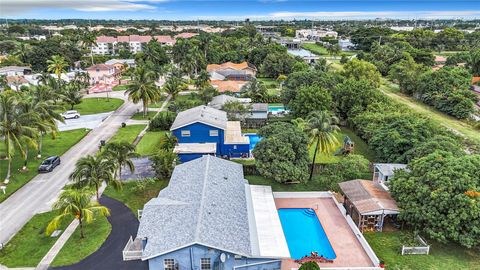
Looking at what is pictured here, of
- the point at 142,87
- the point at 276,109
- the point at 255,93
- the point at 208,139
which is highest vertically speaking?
the point at 142,87

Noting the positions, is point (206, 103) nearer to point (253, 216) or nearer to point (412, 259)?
point (253, 216)

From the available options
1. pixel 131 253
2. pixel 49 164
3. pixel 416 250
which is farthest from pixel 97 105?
pixel 416 250

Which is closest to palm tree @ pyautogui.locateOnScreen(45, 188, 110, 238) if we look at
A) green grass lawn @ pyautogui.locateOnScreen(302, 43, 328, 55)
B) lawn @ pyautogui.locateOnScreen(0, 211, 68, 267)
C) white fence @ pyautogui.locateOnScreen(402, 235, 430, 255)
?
lawn @ pyautogui.locateOnScreen(0, 211, 68, 267)

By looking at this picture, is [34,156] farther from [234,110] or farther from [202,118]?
[234,110]

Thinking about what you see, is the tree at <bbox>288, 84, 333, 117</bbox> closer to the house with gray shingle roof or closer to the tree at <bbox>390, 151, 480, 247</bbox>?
the tree at <bbox>390, 151, 480, 247</bbox>

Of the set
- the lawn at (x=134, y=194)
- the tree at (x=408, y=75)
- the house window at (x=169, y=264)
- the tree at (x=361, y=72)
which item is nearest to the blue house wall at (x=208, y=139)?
the lawn at (x=134, y=194)

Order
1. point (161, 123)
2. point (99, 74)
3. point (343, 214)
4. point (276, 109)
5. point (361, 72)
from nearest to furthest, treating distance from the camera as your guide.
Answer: point (343, 214)
point (161, 123)
point (276, 109)
point (361, 72)
point (99, 74)

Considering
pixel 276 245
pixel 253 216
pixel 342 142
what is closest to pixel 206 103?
pixel 342 142
